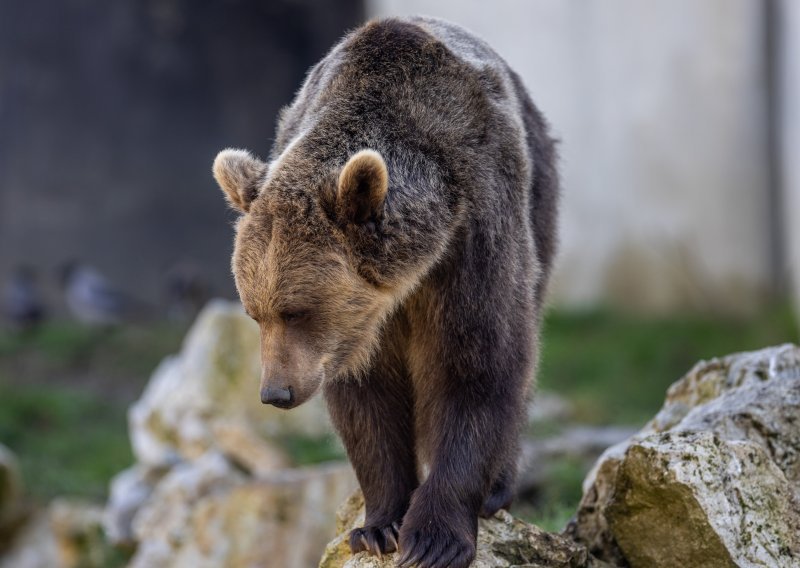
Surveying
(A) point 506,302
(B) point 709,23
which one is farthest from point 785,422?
(B) point 709,23

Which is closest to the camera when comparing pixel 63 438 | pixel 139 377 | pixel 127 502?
pixel 127 502

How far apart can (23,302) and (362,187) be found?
10305 millimetres

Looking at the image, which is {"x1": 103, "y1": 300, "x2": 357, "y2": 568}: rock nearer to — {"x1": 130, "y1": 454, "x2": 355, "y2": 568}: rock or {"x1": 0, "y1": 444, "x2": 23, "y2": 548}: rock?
{"x1": 130, "y1": 454, "x2": 355, "y2": 568}: rock

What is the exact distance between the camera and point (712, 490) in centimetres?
312

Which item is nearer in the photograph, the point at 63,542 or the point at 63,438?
the point at 63,542

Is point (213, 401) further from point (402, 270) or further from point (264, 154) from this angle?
point (264, 154)

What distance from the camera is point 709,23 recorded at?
10.1 m

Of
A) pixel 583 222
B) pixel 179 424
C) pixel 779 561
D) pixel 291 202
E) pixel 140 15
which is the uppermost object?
pixel 140 15

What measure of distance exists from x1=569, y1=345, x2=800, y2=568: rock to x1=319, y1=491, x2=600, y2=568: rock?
20cm

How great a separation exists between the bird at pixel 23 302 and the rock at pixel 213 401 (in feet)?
16.9

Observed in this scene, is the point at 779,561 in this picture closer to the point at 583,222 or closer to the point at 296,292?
the point at 296,292

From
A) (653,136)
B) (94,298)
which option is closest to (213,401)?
(653,136)

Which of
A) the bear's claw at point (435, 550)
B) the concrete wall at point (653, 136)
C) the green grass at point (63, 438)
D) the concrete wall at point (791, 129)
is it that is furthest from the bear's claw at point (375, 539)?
the concrete wall at point (653, 136)

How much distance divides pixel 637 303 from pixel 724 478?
25.7ft
